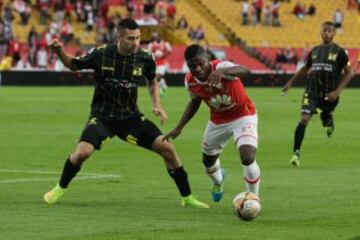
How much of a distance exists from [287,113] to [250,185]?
21.2 m

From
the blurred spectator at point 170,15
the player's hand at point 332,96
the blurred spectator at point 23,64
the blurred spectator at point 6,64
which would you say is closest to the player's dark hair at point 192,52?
the player's hand at point 332,96

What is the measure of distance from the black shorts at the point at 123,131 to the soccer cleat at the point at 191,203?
28.6 inches

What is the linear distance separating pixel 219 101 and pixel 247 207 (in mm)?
1589

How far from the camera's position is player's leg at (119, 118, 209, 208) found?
1325cm

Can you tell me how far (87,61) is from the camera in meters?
13.5

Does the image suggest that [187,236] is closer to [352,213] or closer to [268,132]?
[352,213]

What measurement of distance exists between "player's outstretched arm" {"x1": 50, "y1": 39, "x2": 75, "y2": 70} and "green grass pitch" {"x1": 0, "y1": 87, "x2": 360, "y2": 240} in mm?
1647

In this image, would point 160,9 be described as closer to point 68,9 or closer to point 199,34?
point 199,34

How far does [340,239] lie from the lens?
34.3 feet

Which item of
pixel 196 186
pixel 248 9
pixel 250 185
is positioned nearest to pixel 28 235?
pixel 250 185

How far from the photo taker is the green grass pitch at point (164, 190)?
36.6 ft

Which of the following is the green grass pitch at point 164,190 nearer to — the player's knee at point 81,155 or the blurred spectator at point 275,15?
the player's knee at point 81,155

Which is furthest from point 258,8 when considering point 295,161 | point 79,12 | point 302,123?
point 295,161

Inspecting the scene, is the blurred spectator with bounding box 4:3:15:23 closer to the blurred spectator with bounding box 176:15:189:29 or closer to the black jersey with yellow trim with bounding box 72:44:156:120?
the blurred spectator with bounding box 176:15:189:29
